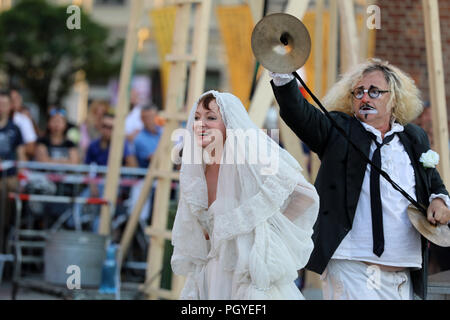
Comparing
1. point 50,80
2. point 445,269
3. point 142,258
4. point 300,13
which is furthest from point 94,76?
point 445,269

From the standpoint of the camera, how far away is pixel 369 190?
454cm

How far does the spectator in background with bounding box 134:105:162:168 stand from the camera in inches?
422

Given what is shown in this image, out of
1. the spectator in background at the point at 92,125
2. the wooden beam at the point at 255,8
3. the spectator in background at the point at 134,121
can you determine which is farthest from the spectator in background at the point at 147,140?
the wooden beam at the point at 255,8

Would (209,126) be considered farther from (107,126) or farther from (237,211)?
(107,126)

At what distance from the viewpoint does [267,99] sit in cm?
659

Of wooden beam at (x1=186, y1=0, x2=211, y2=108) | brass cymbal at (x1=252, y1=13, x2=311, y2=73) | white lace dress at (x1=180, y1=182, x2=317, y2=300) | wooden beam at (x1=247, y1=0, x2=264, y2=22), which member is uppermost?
wooden beam at (x1=247, y1=0, x2=264, y2=22)

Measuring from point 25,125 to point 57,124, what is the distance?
1000 mm

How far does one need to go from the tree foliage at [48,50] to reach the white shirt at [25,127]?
1361 cm

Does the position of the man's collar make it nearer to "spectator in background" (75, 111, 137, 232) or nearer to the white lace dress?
the white lace dress

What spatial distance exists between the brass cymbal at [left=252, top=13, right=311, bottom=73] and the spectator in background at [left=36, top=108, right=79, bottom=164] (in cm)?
638

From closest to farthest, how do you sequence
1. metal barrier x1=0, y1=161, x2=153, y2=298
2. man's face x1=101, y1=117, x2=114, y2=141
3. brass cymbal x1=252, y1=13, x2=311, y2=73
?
brass cymbal x1=252, y1=13, x2=311, y2=73 < metal barrier x1=0, y1=161, x2=153, y2=298 < man's face x1=101, y1=117, x2=114, y2=141

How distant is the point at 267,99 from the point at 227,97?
2.35 m

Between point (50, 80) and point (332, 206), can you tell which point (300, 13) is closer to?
point (332, 206)

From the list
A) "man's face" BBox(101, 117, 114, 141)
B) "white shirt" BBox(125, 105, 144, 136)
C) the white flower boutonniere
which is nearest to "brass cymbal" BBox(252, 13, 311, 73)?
the white flower boutonniere
